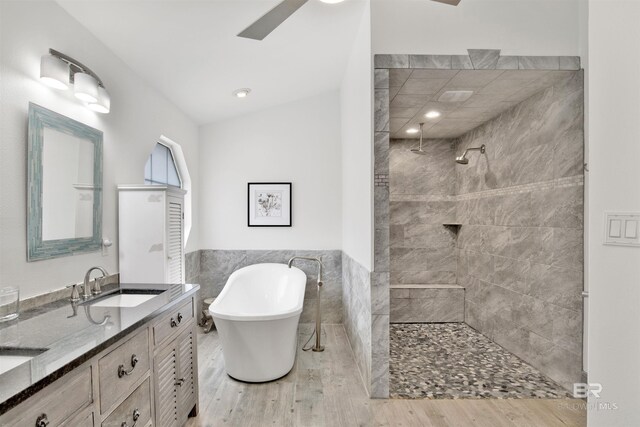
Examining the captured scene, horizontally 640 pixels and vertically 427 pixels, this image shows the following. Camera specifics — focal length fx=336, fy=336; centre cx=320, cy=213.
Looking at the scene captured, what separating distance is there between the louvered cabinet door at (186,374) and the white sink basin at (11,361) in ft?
2.90

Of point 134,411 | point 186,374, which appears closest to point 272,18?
point 134,411

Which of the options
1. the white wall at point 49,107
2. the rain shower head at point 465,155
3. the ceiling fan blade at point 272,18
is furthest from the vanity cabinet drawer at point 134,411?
the rain shower head at point 465,155

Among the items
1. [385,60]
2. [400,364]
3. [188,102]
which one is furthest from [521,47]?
[188,102]

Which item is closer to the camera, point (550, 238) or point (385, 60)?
point (385, 60)

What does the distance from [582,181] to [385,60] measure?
5.49 feet

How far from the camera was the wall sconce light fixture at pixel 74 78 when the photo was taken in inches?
67.6

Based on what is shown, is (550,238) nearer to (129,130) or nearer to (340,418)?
(340,418)

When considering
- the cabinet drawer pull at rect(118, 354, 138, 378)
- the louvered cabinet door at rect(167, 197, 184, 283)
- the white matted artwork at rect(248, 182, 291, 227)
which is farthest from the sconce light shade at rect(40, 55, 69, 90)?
the white matted artwork at rect(248, 182, 291, 227)

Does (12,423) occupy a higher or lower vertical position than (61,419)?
higher

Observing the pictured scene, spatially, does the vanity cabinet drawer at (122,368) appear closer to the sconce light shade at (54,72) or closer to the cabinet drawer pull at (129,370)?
the cabinet drawer pull at (129,370)

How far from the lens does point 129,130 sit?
262 cm

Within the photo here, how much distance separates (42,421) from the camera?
3.15 feet

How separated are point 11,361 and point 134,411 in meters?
0.56

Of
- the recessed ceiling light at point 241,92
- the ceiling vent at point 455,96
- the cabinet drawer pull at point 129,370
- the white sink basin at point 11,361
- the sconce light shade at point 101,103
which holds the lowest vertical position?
the cabinet drawer pull at point 129,370
